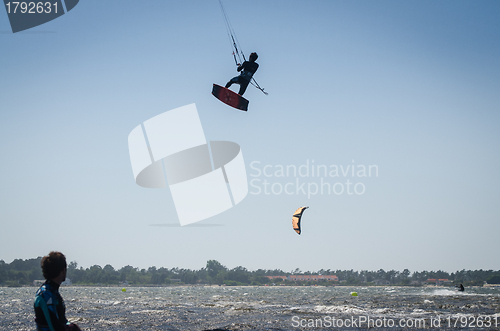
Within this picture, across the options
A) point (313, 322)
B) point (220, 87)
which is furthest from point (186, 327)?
point (220, 87)

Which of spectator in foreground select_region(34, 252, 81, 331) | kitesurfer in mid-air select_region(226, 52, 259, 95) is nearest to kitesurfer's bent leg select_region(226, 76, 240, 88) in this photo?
kitesurfer in mid-air select_region(226, 52, 259, 95)

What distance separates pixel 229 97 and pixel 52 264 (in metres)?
11.2

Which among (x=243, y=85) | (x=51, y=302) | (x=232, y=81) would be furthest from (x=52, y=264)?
(x=243, y=85)

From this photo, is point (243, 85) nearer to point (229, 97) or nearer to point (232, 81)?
point (232, 81)

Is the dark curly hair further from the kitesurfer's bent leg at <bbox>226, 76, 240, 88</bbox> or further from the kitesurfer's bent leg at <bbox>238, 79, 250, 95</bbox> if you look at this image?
the kitesurfer's bent leg at <bbox>238, 79, 250, 95</bbox>

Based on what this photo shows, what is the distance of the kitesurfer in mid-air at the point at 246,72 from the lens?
45.3 ft

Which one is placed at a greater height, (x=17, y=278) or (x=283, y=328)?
(x=283, y=328)

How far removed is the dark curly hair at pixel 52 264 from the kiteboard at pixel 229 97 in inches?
435

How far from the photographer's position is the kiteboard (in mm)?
14297

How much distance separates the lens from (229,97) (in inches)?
567

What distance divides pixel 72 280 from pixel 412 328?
616ft

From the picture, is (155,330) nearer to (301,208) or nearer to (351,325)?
(351,325)

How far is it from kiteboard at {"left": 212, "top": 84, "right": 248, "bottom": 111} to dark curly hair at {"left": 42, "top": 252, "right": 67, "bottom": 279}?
1104 cm

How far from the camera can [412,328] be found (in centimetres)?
1472
